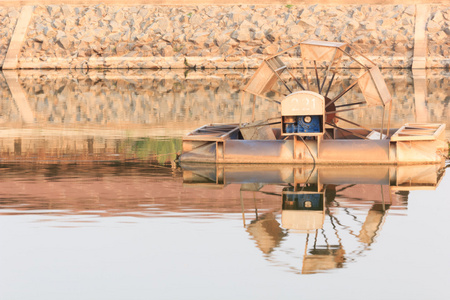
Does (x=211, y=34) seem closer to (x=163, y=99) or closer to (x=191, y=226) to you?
(x=163, y=99)

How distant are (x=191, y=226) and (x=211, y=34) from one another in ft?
153

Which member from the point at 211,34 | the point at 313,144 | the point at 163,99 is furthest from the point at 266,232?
the point at 211,34

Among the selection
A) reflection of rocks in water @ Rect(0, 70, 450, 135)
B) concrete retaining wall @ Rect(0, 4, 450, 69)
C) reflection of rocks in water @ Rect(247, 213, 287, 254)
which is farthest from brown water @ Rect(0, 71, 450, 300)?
concrete retaining wall @ Rect(0, 4, 450, 69)

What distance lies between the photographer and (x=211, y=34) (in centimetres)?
6034

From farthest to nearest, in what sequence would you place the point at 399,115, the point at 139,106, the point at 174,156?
1. the point at 139,106
2. the point at 399,115
3. the point at 174,156

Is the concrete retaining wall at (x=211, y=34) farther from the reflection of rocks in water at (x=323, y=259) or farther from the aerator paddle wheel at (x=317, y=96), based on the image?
the reflection of rocks in water at (x=323, y=259)

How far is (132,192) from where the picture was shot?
17391mm

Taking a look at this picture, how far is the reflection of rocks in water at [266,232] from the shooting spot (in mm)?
13102

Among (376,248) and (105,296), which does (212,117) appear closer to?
(376,248)

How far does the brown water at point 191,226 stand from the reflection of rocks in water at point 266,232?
0.7 inches

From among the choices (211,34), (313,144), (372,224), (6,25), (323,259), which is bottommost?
(323,259)

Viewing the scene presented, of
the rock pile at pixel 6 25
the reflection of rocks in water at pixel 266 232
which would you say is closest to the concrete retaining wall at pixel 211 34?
the rock pile at pixel 6 25

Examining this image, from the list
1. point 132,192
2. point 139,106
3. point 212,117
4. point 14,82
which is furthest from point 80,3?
point 132,192

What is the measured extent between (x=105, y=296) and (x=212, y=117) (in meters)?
20.5
